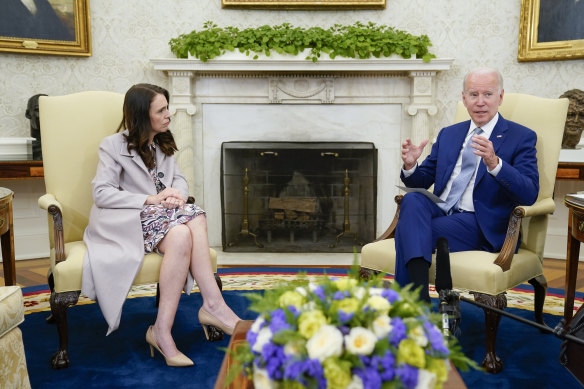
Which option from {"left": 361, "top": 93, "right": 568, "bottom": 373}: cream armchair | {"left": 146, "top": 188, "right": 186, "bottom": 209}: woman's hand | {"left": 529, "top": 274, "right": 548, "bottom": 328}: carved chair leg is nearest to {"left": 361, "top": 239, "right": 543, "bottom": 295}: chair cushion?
{"left": 361, "top": 93, "right": 568, "bottom": 373}: cream armchair

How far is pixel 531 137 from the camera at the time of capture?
2490 millimetres

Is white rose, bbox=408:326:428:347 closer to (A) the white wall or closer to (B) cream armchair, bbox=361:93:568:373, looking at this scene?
(B) cream armchair, bbox=361:93:568:373

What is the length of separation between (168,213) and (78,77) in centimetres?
266

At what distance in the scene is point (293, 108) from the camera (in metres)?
4.62

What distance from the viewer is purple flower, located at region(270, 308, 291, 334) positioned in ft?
3.47

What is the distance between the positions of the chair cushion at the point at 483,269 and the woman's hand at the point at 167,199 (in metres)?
1.04

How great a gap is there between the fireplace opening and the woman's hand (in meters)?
2.01

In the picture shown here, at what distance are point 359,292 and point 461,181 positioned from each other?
1.65 meters

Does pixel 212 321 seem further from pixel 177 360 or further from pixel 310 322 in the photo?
pixel 310 322

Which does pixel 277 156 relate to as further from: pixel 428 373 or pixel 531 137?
pixel 428 373

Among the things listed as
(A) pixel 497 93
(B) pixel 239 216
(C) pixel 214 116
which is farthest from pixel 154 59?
(A) pixel 497 93

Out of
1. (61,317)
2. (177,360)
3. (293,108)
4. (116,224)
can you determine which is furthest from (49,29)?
(177,360)

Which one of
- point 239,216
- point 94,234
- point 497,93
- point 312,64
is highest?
point 312,64

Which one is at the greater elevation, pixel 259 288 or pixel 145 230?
pixel 145 230
